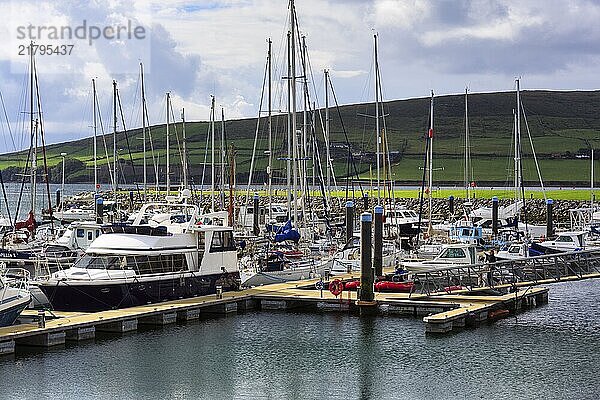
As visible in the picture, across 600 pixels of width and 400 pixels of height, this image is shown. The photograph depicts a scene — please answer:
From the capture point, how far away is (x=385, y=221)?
2335 inches

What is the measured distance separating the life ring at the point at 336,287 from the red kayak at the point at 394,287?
156cm

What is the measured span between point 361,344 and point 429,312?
4996 mm

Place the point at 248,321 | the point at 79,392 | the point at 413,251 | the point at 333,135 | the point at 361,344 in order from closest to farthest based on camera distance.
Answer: the point at 79,392 → the point at 361,344 → the point at 248,321 → the point at 413,251 → the point at 333,135

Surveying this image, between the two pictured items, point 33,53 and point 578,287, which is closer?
point 578,287

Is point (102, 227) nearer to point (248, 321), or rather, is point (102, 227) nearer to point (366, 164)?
point (248, 321)

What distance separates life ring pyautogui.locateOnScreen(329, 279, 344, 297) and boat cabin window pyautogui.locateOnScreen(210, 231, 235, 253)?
4248mm

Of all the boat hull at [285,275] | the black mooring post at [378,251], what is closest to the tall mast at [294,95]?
the boat hull at [285,275]

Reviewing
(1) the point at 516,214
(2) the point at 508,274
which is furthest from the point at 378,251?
(1) the point at 516,214

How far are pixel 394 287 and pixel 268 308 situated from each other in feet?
17.1

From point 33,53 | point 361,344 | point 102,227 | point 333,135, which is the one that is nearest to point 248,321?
point 361,344

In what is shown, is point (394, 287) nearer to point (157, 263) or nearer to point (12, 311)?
point (157, 263)

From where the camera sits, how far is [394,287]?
41031 millimetres

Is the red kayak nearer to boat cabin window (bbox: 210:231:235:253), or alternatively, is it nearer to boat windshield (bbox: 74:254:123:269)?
boat cabin window (bbox: 210:231:235:253)

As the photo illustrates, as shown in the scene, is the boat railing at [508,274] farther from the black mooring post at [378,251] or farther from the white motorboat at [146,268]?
the white motorboat at [146,268]
